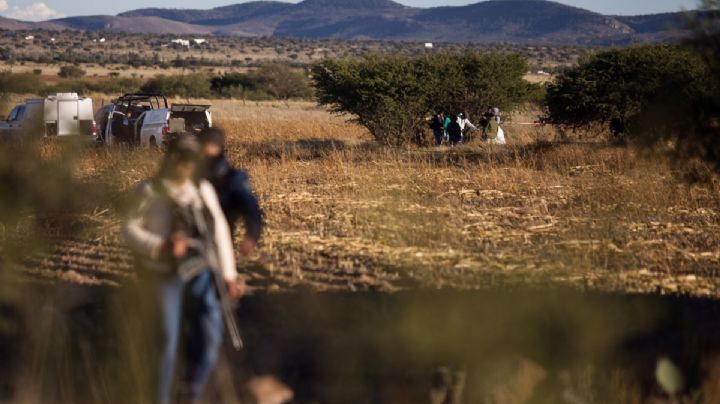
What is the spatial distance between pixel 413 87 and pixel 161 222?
23106 millimetres

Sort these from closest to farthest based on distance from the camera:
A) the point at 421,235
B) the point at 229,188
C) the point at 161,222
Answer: the point at 161,222 < the point at 229,188 < the point at 421,235

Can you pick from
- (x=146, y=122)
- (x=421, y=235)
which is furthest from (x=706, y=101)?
(x=146, y=122)

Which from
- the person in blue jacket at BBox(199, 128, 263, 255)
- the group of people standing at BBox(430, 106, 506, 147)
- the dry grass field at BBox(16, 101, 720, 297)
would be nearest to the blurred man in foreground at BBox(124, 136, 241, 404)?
the person in blue jacket at BBox(199, 128, 263, 255)

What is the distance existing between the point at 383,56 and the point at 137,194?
26.0 meters

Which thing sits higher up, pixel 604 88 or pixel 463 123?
pixel 604 88

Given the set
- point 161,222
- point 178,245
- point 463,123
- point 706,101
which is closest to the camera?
point 178,245

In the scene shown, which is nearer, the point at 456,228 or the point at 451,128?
the point at 456,228

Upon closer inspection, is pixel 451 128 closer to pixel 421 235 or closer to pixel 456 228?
pixel 456 228

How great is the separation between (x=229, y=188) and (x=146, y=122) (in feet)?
58.0

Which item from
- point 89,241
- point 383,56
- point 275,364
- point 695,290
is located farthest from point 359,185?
point 383,56

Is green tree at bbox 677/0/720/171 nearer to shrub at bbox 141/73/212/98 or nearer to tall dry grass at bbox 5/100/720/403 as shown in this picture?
tall dry grass at bbox 5/100/720/403

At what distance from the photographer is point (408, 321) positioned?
26.6ft

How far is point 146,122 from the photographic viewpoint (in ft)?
78.6

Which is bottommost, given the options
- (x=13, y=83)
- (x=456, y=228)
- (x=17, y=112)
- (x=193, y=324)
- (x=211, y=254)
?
(x=17, y=112)
